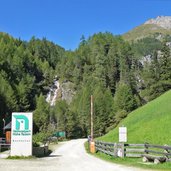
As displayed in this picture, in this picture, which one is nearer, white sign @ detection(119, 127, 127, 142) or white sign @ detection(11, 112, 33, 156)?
white sign @ detection(119, 127, 127, 142)

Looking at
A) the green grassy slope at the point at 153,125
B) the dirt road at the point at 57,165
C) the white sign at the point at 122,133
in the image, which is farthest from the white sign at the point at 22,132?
the green grassy slope at the point at 153,125

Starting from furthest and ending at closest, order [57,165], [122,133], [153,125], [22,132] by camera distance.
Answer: [153,125], [22,132], [122,133], [57,165]

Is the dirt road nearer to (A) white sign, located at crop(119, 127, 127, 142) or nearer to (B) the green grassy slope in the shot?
(A) white sign, located at crop(119, 127, 127, 142)

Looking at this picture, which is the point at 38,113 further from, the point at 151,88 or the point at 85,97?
the point at 151,88

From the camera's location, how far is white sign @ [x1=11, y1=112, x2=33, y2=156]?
105 ft

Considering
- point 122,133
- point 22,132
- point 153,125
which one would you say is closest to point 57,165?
point 122,133

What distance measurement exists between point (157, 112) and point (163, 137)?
1608cm

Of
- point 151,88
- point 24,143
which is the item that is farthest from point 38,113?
point 24,143

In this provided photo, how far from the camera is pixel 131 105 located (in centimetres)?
13725

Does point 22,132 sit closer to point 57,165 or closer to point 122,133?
point 122,133

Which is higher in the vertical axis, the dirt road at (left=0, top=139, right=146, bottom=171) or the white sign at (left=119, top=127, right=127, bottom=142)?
the white sign at (left=119, top=127, right=127, bottom=142)

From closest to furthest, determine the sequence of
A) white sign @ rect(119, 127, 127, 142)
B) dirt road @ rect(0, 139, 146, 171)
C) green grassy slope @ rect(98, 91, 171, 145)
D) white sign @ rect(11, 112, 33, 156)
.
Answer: dirt road @ rect(0, 139, 146, 171)
white sign @ rect(119, 127, 127, 142)
white sign @ rect(11, 112, 33, 156)
green grassy slope @ rect(98, 91, 171, 145)

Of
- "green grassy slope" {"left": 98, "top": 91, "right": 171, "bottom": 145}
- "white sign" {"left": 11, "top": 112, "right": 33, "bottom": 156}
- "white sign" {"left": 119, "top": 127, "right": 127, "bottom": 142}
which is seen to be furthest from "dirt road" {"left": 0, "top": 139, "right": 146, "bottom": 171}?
"green grassy slope" {"left": 98, "top": 91, "right": 171, "bottom": 145}

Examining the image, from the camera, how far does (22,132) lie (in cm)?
3222
